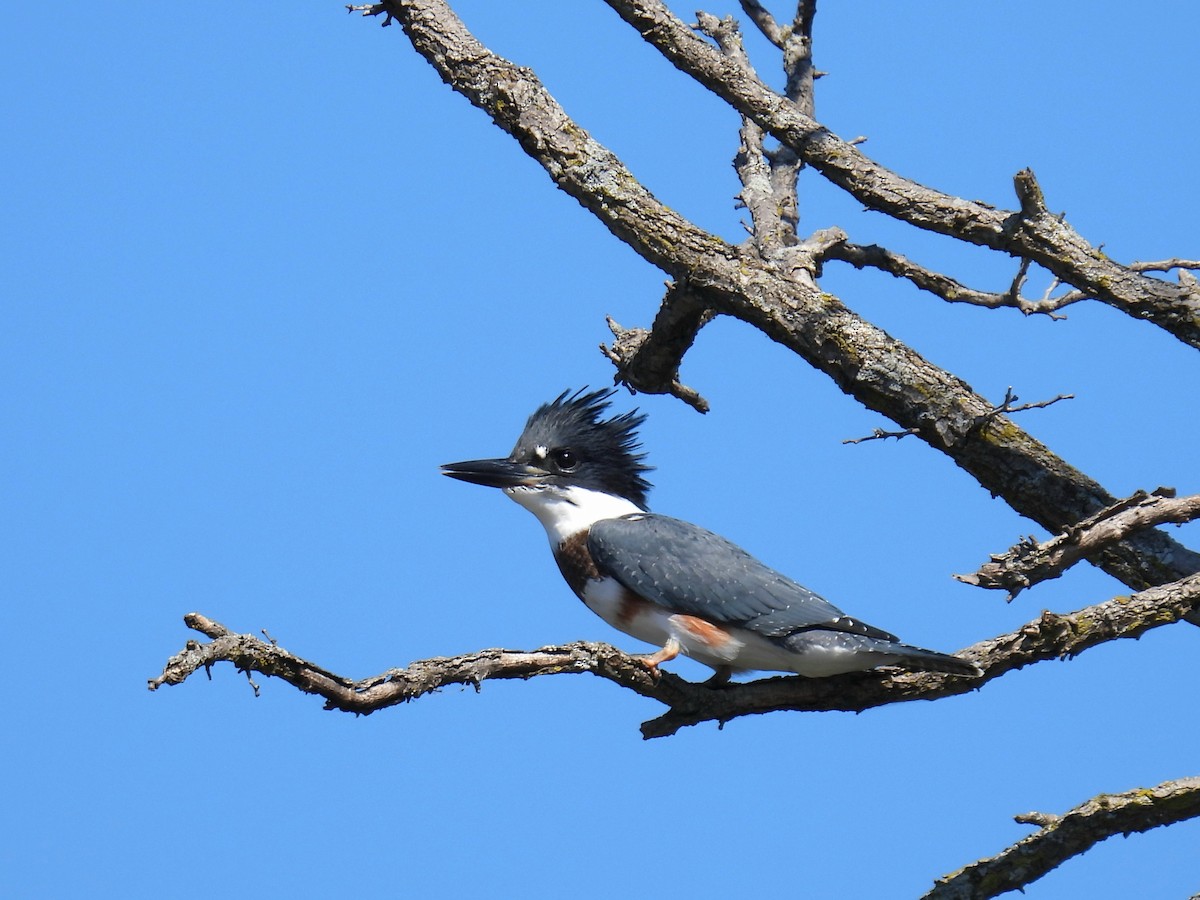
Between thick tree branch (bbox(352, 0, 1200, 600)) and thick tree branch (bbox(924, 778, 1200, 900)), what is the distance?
959 millimetres

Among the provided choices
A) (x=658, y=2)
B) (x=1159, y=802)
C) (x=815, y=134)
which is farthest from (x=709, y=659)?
(x=658, y=2)

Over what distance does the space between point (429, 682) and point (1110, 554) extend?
2364mm

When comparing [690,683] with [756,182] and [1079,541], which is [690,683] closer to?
[1079,541]

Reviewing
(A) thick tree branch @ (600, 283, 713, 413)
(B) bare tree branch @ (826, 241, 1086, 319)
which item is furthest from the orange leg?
(B) bare tree branch @ (826, 241, 1086, 319)

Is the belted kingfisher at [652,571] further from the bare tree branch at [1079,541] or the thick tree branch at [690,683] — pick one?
the bare tree branch at [1079,541]

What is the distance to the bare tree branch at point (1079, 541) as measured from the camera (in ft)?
12.7

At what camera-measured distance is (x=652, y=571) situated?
5090 millimetres

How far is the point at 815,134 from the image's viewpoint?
5.36m

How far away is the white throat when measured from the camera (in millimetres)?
5703

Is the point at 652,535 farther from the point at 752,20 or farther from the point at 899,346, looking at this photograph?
the point at 752,20

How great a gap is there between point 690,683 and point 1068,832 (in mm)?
1247

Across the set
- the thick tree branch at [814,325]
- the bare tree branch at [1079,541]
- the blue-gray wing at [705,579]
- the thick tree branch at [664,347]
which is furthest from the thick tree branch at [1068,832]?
Result: the thick tree branch at [664,347]

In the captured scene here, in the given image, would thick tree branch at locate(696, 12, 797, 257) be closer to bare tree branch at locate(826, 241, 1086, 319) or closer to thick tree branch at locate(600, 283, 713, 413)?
bare tree branch at locate(826, 241, 1086, 319)

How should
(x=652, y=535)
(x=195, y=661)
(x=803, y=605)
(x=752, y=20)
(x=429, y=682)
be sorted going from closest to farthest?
(x=195, y=661) → (x=429, y=682) → (x=803, y=605) → (x=652, y=535) → (x=752, y=20)
